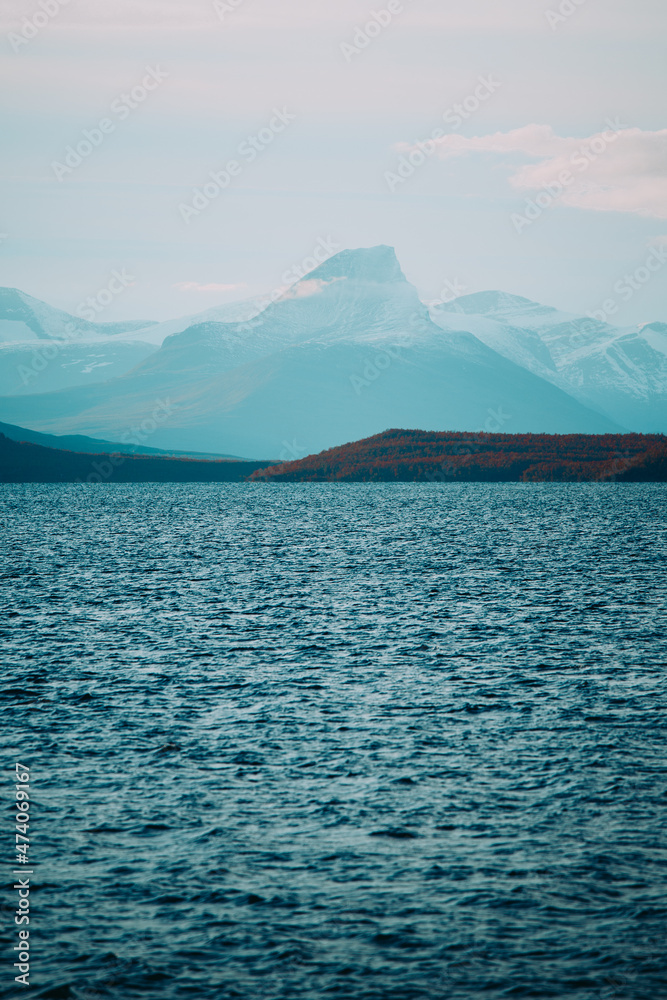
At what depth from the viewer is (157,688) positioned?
124 feet

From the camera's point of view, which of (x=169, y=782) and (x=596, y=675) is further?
(x=596, y=675)

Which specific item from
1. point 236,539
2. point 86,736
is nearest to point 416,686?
point 86,736

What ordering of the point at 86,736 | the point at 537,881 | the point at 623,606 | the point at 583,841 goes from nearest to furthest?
the point at 537,881 < the point at 583,841 < the point at 86,736 < the point at 623,606

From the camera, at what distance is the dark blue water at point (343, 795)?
59.1 ft

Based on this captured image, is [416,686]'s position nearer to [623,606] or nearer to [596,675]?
[596,675]

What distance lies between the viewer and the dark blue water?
59.1 ft

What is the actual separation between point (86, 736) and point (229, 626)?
21.4 metres

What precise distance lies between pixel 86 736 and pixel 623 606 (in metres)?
36.5

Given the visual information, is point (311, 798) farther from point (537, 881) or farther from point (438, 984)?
point (438, 984)

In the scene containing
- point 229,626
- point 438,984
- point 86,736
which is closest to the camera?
point 438,984

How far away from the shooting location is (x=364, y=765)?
2839cm

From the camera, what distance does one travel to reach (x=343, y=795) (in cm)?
2594

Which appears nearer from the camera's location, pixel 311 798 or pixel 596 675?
pixel 311 798

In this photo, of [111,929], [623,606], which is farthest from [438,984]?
[623,606]
